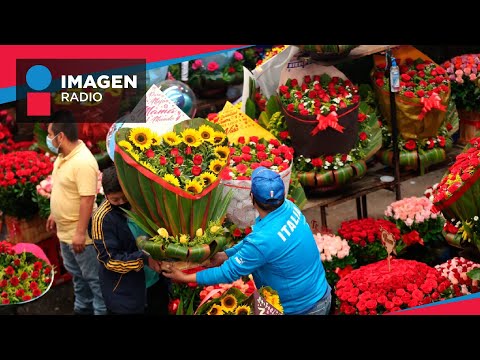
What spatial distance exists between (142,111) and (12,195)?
158 centimetres

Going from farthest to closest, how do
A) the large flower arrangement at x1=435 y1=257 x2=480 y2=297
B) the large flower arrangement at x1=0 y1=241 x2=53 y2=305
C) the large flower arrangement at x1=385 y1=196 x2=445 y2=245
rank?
the large flower arrangement at x1=385 y1=196 x2=445 y2=245, the large flower arrangement at x1=0 y1=241 x2=53 y2=305, the large flower arrangement at x1=435 y1=257 x2=480 y2=297

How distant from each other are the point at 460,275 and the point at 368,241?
101 centimetres

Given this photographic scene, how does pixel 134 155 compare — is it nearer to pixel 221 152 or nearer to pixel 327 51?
pixel 221 152

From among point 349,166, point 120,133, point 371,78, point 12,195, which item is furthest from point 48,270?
point 371,78

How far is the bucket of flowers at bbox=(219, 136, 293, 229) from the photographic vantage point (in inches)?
223

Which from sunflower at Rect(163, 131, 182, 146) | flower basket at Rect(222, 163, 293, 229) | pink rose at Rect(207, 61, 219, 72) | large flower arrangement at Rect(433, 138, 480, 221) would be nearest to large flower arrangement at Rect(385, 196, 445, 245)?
flower basket at Rect(222, 163, 293, 229)

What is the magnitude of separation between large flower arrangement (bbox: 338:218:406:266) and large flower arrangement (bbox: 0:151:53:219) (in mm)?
2114

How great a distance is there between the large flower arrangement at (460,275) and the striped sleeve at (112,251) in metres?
1.64

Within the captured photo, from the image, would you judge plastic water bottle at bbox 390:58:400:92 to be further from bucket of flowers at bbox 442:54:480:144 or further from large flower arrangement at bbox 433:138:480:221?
large flower arrangement at bbox 433:138:480:221

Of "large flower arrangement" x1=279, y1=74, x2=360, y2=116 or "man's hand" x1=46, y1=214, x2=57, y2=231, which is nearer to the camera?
"man's hand" x1=46, y1=214, x2=57, y2=231

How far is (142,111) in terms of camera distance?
541 centimetres

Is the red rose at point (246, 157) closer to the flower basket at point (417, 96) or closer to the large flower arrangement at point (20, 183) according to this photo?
the flower basket at point (417, 96)

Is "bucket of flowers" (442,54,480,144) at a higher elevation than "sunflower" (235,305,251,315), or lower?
higher

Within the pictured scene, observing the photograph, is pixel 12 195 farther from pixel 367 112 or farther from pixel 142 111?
pixel 367 112
